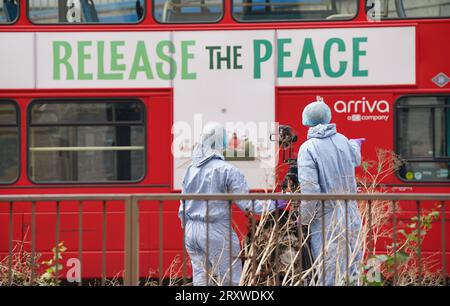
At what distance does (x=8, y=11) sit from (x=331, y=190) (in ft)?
15.4

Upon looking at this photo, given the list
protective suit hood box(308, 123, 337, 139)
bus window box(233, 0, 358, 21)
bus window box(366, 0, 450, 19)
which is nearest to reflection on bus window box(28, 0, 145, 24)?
bus window box(233, 0, 358, 21)

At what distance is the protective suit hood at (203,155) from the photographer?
7.62 meters

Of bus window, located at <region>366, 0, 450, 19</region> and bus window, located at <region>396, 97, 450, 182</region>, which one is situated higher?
bus window, located at <region>366, 0, 450, 19</region>

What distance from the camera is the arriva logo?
9891 millimetres

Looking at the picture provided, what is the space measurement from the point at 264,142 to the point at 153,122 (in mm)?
1278

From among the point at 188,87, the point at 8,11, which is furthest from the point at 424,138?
the point at 8,11

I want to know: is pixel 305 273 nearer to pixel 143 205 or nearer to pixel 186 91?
pixel 143 205

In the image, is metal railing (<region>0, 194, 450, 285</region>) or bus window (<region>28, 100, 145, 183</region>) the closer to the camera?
metal railing (<region>0, 194, 450, 285</region>)

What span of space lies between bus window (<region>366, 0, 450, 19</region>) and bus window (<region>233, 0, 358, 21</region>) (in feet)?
1.05

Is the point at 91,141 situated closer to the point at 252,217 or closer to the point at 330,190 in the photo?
the point at 330,190

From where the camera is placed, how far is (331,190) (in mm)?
7418

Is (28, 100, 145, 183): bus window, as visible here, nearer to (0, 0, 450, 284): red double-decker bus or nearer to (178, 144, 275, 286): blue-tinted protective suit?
(0, 0, 450, 284): red double-decker bus
